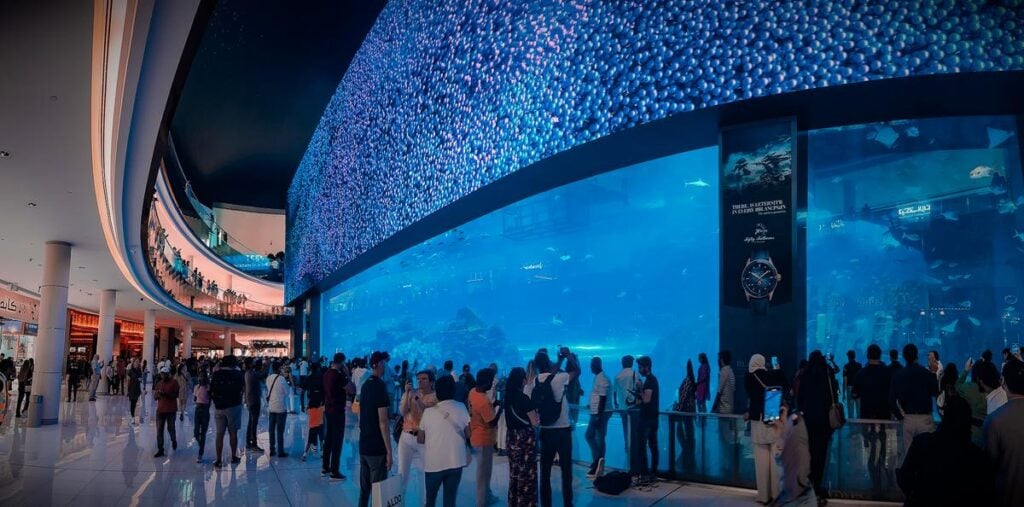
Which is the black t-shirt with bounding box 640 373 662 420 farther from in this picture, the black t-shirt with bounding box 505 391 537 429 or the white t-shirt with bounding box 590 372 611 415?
the black t-shirt with bounding box 505 391 537 429

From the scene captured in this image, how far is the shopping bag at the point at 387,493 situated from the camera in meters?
4.59

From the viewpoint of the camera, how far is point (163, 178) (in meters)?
20.5

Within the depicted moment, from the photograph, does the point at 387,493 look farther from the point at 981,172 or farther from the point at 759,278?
the point at 981,172

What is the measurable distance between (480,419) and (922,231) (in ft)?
53.6

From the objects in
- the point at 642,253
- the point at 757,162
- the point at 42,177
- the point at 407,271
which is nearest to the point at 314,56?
the point at 42,177

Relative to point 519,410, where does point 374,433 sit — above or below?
below

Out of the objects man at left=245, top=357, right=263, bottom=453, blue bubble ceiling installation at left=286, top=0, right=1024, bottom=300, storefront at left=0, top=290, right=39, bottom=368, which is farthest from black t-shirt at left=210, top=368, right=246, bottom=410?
storefront at left=0, top=290, right=39, bottom=368

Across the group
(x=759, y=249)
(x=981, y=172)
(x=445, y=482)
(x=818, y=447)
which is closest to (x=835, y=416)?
(x=818, y=447)

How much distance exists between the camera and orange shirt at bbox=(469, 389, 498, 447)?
Result: 6363mm

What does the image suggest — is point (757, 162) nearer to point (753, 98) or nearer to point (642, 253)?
point (753, 98)

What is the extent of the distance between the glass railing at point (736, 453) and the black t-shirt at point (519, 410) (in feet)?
8.90

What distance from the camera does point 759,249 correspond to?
8688 millimetres

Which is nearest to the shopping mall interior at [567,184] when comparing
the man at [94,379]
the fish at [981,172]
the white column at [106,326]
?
the fish at [981,172]

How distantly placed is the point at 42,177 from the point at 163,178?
9.70 metres
